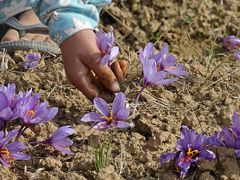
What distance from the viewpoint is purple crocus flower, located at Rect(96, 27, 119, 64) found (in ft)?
6.71

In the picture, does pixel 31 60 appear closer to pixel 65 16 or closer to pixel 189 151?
pixel 65 16

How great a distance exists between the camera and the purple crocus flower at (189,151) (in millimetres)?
1844

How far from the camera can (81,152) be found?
2059mm

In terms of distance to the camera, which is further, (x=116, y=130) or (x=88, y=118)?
(x=116, y=130)

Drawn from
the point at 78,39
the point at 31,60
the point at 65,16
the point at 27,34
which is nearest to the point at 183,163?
the point at 78,39

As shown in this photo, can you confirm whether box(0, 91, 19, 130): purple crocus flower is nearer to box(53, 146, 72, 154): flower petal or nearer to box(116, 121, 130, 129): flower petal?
box(53, 146, 72, 154): flower petal

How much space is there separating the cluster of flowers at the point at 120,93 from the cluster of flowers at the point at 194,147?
6.5 inches

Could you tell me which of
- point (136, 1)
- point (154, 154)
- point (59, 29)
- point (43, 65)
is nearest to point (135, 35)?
point (136, 1)

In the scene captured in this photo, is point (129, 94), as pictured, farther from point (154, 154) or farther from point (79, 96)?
point (154, 154)

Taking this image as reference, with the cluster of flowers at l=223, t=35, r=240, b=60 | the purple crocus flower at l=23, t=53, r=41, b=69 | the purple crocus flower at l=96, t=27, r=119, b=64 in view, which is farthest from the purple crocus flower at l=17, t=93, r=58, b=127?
the cluster of flowers at l=223, t=35, r=240, b=60

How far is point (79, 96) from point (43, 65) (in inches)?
11.3

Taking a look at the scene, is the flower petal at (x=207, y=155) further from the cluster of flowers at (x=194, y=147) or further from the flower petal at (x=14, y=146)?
the flower petal at (x=14, y=146)

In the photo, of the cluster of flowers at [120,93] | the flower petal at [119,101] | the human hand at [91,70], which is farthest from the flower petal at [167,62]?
the flower petal at [119,101]

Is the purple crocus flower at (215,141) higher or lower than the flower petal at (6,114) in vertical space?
lower
